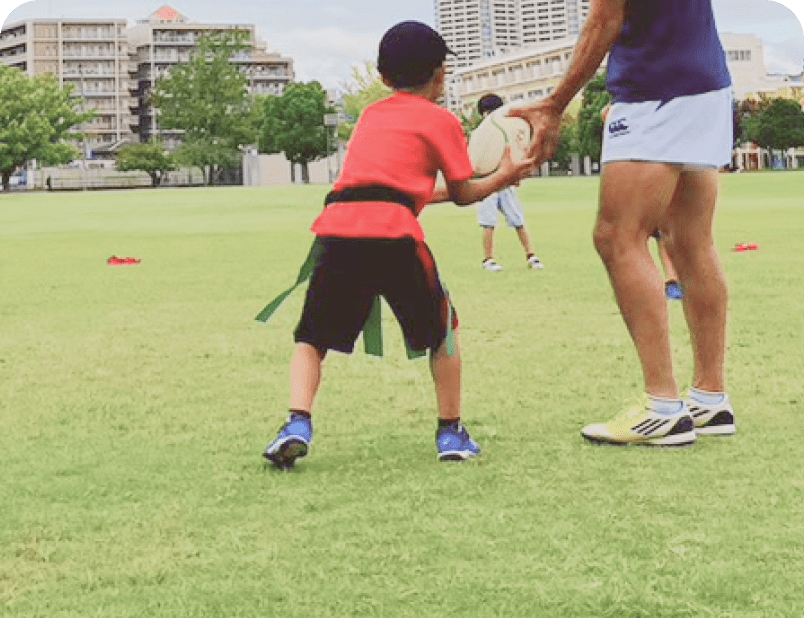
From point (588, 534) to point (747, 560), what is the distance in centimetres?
42

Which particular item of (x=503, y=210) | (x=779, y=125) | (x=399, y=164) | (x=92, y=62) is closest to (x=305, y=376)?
(x=399, y=164)

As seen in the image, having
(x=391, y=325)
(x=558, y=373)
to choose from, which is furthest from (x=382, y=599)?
(x=391, y=325)

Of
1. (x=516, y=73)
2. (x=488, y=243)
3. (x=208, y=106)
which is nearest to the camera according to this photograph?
(x=488, y=243)

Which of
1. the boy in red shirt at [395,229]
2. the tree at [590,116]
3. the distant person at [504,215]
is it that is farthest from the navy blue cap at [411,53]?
the tree at [590,116]

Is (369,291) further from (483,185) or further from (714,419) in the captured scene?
(714,419)

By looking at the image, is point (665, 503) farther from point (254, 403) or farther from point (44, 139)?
point (44, 139)

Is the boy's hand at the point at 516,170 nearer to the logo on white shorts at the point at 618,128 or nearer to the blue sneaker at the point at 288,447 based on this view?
the logo on white shorts at the point at 618,128

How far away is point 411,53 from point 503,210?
877 cm

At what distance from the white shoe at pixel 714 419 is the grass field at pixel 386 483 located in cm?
11

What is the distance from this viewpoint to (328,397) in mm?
5598

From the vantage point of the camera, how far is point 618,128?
15.0ft

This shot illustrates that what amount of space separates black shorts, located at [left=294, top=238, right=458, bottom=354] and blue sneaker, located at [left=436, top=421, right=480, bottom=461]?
0.94ft

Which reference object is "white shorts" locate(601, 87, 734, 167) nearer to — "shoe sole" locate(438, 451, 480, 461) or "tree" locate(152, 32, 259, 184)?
"shoe sole" locate(438, 451, 480, 461)

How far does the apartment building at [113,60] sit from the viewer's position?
147 metres
